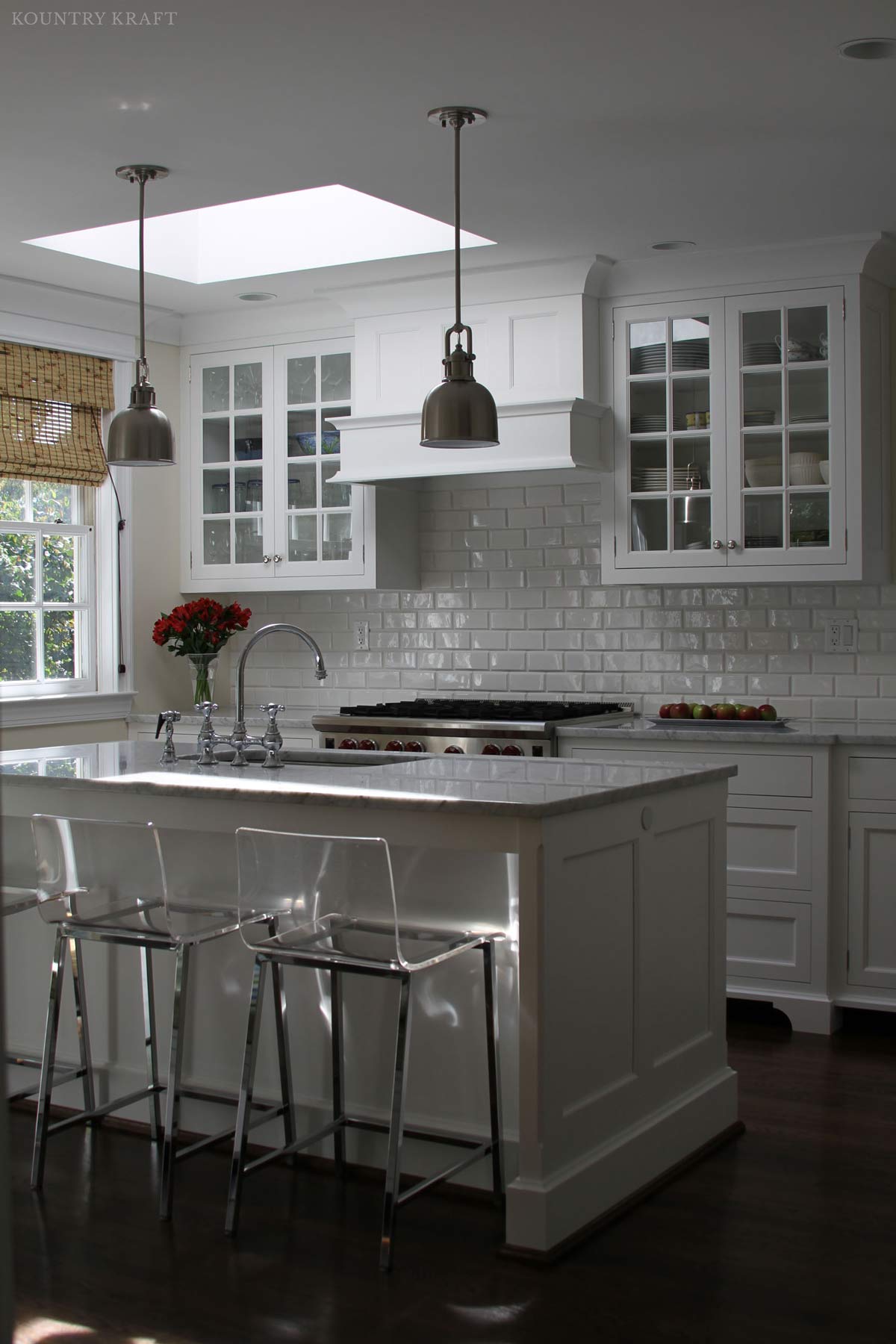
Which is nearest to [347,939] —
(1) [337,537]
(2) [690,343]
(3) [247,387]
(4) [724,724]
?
(4) [724,724]

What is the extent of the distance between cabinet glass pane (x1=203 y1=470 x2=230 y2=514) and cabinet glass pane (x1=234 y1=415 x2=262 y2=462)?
0.11 meters

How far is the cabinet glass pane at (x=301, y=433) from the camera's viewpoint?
228 inches

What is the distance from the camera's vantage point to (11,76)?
3227 mm

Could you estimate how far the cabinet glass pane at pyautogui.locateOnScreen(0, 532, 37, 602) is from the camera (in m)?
5.53

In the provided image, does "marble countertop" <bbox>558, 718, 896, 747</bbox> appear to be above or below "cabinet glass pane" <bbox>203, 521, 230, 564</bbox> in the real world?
below

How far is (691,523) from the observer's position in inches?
196

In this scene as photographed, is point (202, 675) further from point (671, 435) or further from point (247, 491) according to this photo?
point (671, 435)

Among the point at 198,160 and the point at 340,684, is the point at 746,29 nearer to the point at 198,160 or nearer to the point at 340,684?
Result: the point at 198,160

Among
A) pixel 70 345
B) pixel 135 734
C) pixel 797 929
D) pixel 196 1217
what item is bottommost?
pixel 196 1217

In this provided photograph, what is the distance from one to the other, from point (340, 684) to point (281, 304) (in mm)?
1655

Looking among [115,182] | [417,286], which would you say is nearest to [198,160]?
[115,182]

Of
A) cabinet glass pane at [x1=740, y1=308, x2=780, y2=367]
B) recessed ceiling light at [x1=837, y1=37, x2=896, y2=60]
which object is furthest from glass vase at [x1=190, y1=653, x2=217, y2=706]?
recessed ceiling light at [x1=837, y1=37, x2=896, y2=60]

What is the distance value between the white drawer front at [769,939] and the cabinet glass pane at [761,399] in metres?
1.69

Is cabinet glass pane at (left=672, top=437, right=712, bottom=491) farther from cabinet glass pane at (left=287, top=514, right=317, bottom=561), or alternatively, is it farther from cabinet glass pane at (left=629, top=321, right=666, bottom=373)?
cabinet glass pane at (left=287, top=514, right=317, bottom=561)
